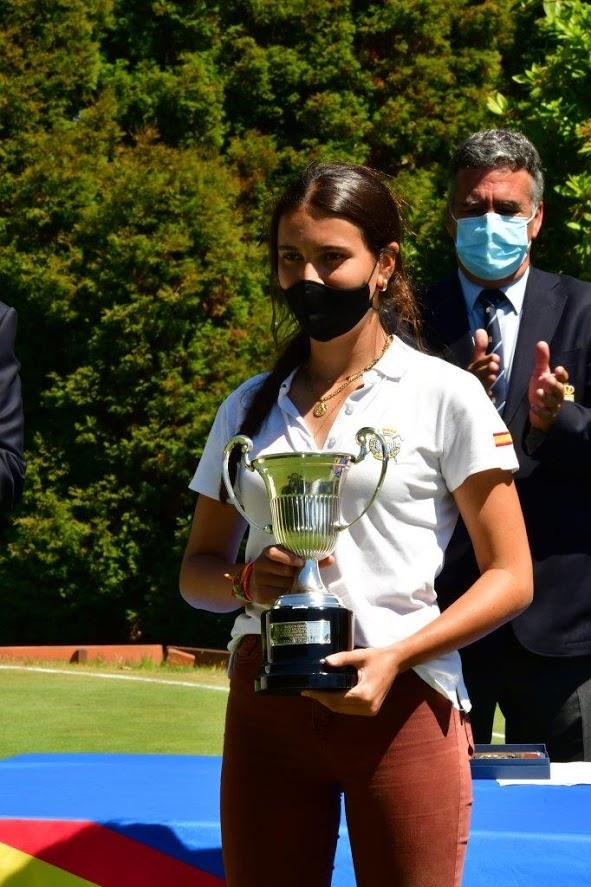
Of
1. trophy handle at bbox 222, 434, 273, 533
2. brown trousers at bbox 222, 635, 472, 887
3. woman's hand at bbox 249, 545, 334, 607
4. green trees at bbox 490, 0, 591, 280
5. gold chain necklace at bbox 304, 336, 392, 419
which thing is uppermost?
gold chain necklace at bbox 304, 336, 392, 419

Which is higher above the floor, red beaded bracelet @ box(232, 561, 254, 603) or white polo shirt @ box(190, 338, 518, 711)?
white polo shirt @ box(190, 338, 518, 711)

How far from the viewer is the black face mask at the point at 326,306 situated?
2293 millimetres

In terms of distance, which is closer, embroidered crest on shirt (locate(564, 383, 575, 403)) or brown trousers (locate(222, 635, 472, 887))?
brown trousers (locate(222, 635, 472, 887))

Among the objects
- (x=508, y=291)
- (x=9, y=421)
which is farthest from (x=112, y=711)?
(x=508, y=291)

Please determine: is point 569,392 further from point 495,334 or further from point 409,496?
point 409,496

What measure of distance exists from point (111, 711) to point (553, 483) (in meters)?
6.57

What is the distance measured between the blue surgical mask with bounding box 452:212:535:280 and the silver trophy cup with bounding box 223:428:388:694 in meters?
1.39

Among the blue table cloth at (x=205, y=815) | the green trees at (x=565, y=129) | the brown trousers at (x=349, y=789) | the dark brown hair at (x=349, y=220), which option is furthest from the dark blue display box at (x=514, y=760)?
the green trees at (x=565, y=129)

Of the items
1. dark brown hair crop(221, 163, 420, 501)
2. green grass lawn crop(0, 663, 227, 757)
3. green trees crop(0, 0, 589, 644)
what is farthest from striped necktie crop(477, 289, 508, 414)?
green trees crop(0, 0, 589, 644)

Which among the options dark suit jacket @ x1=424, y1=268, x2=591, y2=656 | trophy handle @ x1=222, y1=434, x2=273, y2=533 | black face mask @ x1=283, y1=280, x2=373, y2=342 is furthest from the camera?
dark suit jacket @ x1=424, y1=268, x2=591, y2=656

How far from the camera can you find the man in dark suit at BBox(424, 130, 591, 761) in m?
3.16

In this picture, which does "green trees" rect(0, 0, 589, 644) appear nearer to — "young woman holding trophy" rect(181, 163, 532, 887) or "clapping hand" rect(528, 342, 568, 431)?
"clapping hand" rect(528, 342, 568, 431)

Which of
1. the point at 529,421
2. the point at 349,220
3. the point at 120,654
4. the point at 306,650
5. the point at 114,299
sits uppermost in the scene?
the point at 349,220

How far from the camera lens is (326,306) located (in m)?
2.30
